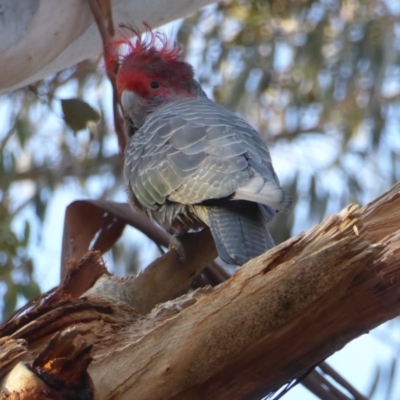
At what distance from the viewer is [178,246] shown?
2.53 metres

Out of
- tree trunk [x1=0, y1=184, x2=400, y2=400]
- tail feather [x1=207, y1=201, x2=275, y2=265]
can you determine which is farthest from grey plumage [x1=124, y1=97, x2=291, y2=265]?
tree trunk [x1=0, y1=184, x2=400, y2=400]

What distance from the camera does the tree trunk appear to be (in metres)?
1.50

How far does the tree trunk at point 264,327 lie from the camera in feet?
4.91

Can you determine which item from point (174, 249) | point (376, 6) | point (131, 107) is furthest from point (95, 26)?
point (376, 6)

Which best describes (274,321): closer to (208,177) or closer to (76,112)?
(208,177)

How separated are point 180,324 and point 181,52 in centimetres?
236

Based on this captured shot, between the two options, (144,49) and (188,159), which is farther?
(144,49)

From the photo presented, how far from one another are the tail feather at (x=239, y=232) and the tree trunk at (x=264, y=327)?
24.2 inches

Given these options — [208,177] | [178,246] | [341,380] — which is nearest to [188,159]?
[208,177]

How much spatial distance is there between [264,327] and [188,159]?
1236 millimetres

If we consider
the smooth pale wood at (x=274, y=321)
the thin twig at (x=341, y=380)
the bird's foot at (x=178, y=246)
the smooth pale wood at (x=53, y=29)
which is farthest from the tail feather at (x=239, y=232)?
the smooth pale wood at (x=53, y=29)

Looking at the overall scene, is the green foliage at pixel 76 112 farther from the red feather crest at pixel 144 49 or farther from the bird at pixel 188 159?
the red feather crest at pixel 144 49

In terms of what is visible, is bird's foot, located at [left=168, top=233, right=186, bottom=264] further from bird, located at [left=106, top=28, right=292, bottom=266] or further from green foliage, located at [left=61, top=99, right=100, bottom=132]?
green foliage, located at [left=61, top=99, right=100, bottom=132]

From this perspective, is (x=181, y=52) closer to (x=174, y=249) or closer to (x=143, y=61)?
(x=143, y=61)
